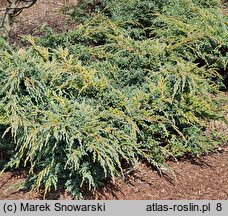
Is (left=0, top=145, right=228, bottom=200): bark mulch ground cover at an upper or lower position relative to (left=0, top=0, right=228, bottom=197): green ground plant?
lower

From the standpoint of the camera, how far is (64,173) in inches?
129

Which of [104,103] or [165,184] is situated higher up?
[104,103]

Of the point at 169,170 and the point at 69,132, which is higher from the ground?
the point at 69,132

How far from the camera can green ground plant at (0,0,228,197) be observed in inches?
121

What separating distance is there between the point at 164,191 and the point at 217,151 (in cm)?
79

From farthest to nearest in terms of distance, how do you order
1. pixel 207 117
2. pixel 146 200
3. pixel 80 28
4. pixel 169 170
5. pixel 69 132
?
1. pixel 80 28
2. pixel 207 117
3. pixel 169 170
4. pixel 146 200
5. pixel 69 132

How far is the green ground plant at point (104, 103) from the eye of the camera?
3068 mm

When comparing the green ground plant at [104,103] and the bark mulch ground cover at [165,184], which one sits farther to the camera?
the bark mulch ground cover at [165,184]

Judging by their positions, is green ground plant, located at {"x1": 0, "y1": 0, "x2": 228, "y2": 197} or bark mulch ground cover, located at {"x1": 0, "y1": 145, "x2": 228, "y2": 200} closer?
green ground plant, located at {"x1": 0, "y1": 0, "x2": 228, "y2": 197}

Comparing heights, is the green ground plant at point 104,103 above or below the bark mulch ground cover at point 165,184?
above

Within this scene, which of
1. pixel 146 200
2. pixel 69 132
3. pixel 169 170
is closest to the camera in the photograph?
pixel 69 132

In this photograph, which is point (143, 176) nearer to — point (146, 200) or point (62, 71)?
point (146, 200)

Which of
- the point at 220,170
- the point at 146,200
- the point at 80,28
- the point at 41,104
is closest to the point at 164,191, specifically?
the point at 146,200

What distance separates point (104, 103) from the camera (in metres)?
3.42
